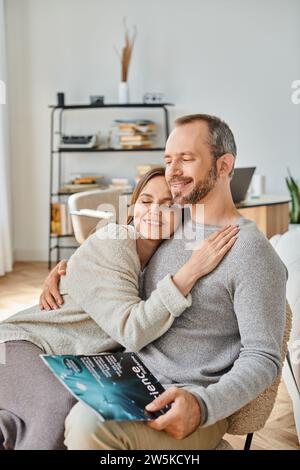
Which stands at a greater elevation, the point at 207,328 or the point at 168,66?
the point at 168,66

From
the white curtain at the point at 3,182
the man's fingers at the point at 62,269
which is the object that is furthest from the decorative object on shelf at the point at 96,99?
the man's fingers at the point at 62,269

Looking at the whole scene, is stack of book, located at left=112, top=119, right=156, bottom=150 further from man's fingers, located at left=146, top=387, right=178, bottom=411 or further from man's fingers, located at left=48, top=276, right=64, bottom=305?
man's fingers, located at left=146, top=387, right=178, bottom=411

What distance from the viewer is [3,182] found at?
19.5ft

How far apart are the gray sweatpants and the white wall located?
4.81 metres

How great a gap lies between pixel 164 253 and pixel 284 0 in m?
4.94

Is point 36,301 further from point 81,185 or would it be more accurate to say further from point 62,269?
point 62,269

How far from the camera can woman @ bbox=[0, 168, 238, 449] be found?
1.51m

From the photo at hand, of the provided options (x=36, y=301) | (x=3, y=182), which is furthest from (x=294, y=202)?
(x=3, y=182)

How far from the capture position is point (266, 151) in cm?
622

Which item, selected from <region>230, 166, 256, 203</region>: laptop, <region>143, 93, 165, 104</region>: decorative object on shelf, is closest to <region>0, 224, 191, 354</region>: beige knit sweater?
<region>230, 166, 256, 203</region>: laptop

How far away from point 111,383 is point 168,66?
5161 mm

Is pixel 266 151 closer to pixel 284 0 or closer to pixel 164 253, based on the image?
pixel 284 0

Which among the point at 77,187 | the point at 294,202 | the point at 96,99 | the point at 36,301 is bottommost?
the point at 36,301
